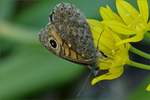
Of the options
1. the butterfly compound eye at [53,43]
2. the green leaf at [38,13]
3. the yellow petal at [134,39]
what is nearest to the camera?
the yellow petal at [134,39]

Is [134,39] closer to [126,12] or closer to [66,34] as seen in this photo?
[126,12]

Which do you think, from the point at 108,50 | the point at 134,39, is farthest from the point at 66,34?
the point at 134,39

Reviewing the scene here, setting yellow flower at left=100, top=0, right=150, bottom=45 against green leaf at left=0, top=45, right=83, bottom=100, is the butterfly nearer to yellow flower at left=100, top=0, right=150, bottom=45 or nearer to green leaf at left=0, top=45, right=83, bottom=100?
yellow flower at left=100, top=0, right=150, bottom=45

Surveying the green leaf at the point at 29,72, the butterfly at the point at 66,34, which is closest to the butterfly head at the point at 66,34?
the butterfly at the point at 66,34

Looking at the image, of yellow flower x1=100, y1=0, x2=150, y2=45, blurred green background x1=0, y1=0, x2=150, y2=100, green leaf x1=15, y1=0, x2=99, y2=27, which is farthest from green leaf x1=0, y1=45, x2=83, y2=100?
yellow flower x1=100, y1=0, x2=150, y2=45

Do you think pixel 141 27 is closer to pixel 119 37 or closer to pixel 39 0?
pixel 119 37

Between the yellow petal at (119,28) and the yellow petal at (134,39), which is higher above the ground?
the yellow petal at (119,28)

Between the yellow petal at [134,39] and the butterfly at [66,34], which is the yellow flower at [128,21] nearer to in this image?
the yellow petal at [134,39]
